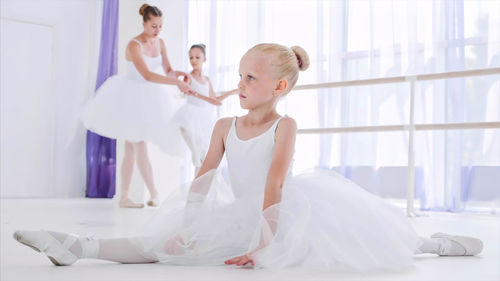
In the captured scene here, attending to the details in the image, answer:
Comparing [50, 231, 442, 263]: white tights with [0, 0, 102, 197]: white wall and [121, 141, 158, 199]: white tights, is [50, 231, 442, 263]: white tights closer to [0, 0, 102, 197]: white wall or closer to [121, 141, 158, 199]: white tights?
[121, 141, 158, 199]: white tights

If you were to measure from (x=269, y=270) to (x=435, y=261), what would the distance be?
0.45 m

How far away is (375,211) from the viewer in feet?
4.55

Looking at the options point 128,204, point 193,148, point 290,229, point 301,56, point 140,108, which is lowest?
point 128,204

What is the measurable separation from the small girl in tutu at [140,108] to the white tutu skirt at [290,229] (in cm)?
253

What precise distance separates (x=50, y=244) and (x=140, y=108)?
2813 mm

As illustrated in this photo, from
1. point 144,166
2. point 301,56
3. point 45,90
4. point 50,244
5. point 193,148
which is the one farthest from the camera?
point 45,90

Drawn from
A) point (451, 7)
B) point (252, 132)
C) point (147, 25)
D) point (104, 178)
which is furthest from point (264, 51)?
point (104, 178)

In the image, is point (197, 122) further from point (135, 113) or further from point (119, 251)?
point (119, 251)

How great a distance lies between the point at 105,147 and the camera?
19.0ft

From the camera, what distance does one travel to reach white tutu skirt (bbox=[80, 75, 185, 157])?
3969 millimetres

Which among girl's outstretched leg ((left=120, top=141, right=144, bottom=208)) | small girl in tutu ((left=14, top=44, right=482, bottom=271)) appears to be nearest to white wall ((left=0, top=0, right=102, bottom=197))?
girl's outstretched leg ((left=120, top=141, right=144, bottom=208))

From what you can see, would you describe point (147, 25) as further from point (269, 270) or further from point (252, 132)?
point (269, 270)

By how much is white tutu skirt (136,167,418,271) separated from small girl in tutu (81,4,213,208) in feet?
8.30

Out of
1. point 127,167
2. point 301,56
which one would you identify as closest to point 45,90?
point 127,167
